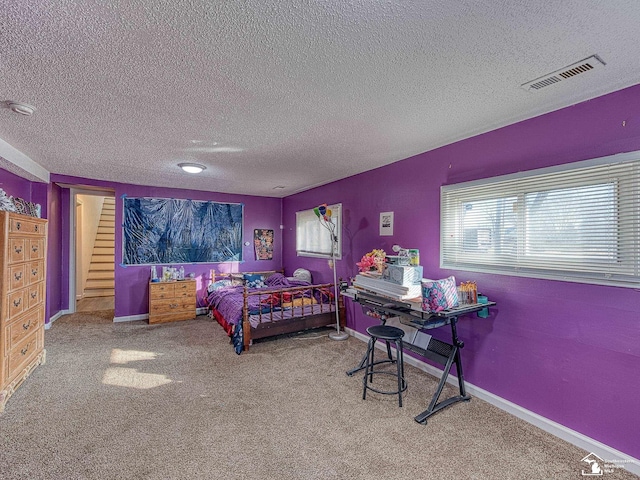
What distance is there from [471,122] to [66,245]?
6.29m

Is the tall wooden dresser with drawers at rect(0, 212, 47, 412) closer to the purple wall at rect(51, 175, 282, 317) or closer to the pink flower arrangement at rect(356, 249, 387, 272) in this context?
the purple wall at rect(51, 175, 282, 317)

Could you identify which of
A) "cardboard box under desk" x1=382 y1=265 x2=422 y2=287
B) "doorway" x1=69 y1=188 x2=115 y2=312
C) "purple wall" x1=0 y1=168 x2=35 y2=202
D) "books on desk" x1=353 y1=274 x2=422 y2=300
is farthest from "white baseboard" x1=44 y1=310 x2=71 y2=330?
"cardboard box under desk" x1=382 y1=265 x2=422 y2=287

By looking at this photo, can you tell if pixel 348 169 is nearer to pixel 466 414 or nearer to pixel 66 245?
pixel 466 414

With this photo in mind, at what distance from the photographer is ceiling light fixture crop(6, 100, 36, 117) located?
2057mm

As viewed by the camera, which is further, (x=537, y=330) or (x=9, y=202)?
(x=9, y=202)

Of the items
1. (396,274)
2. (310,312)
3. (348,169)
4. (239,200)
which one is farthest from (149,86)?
(239,200)

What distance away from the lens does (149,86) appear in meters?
1.85

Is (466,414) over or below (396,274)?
below

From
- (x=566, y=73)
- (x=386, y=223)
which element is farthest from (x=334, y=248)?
(x=566, y=73)

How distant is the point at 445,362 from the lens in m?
2.46

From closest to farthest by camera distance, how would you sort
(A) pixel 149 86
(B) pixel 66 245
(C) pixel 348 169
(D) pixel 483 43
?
(D) pixel 483 43
(A) pixel 149 86
(C) pixel 348 169
(B) pixel 66 245

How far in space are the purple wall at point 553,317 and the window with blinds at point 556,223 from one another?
8 centimetres

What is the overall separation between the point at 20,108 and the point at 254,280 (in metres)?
3.78

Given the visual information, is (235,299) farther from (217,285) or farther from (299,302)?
(217,285)
